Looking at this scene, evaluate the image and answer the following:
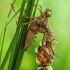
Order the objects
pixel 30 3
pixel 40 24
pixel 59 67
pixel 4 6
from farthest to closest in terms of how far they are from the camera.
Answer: pixel 59 67 < pixel 4 6 < pixel 40 24 < pixel 30 3

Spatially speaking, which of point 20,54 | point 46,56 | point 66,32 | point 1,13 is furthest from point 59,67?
point 20,54

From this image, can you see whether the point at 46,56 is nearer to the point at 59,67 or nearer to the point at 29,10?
the point at 29,10

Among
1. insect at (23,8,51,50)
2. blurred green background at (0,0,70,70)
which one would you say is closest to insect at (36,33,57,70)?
insect at (23,8,51,50)

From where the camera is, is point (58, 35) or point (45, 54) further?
point (58, 35)

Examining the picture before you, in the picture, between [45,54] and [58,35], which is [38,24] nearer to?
[45,54]

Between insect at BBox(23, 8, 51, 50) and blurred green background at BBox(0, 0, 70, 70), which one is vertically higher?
blurred green background at BBox(0, 0, 70, 70)

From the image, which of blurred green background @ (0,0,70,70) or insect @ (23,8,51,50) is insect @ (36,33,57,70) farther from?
blurred green background @ (0,0,70,70)

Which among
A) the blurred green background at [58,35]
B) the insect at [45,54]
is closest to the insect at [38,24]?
the insect at [45,54]

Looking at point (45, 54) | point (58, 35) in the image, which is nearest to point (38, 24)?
point (45, 54)
